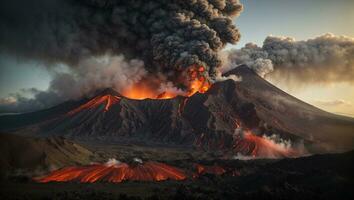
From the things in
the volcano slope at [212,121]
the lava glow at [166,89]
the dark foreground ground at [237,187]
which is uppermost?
the lava glow at [166,89]

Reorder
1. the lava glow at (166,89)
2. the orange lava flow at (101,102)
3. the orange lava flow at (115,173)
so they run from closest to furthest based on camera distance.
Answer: the orange lava flow at (115,173) → the lava glow at (166,89) → the orange lava flow at (101,102)

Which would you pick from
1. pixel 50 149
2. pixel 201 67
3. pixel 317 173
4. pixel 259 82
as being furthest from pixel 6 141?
pixel 259 82

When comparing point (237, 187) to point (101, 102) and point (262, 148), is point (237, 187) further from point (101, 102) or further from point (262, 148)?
point (101, 102)

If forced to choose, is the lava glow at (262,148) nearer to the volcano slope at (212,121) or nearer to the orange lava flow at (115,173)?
the volcano slope at (212,121)

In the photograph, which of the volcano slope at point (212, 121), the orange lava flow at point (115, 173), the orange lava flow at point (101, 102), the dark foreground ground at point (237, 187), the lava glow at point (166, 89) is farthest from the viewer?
the orange lava flow at point (101, 102)

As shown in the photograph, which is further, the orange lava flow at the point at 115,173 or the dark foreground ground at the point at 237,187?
the orange lava flow at the point at 115,173

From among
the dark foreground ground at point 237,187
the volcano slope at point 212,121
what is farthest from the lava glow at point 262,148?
the dark foreground ground at point 237,187

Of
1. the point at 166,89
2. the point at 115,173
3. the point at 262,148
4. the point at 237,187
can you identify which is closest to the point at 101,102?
the point at 166,89
